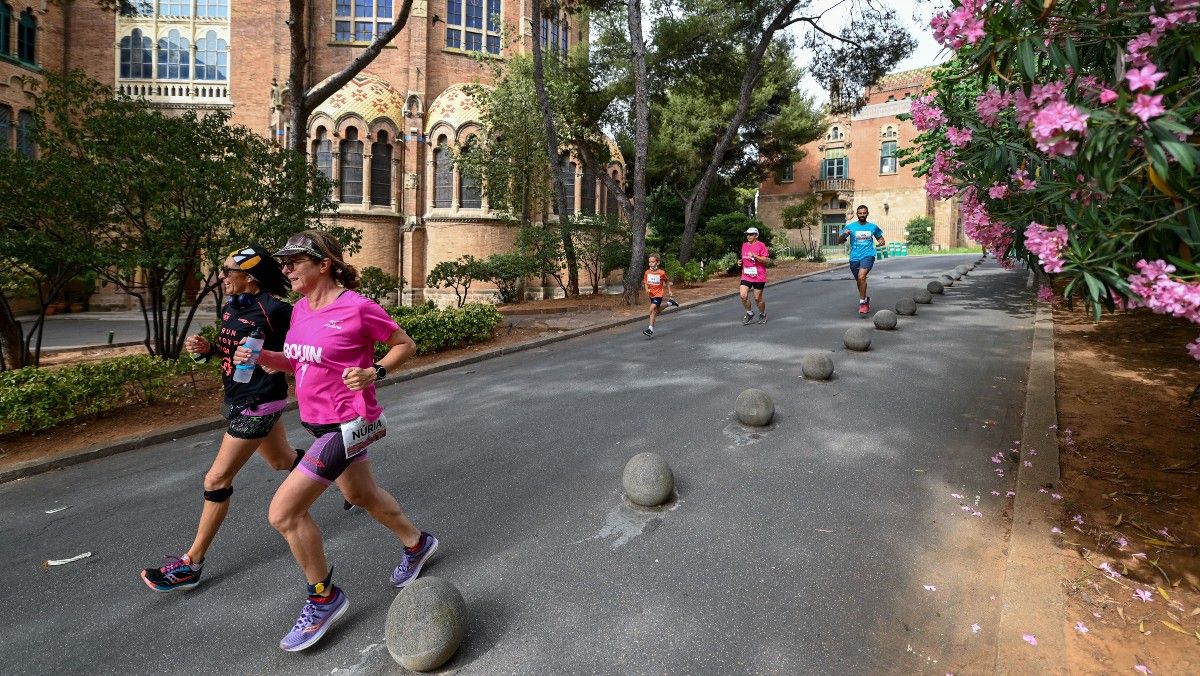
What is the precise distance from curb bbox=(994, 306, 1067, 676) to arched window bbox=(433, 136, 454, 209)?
24.9m

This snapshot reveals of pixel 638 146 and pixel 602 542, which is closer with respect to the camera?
pixel 602 542

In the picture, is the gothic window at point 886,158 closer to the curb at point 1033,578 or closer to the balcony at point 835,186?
the balcony at point 835,186

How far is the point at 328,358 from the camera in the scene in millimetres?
2896

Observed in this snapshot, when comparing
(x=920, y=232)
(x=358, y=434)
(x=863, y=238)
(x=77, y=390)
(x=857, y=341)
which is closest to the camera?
(x=358, y=434)

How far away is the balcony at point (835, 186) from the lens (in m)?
51.3

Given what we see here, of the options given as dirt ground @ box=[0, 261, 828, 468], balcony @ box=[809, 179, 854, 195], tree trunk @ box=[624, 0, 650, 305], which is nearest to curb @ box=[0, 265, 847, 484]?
dirt ground @ box=[0, 261, 828, 468]

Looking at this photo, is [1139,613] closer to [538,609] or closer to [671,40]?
[538,609]

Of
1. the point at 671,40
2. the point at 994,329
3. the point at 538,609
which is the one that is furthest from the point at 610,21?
the point at 538,609

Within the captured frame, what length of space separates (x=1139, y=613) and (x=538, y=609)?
2.94m

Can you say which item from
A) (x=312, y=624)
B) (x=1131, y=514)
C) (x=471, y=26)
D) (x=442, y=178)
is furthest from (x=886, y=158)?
(x=312, y=624)

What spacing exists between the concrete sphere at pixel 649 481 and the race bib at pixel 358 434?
1843 mm

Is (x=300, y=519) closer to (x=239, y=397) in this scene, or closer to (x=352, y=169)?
(x=239, y=397)

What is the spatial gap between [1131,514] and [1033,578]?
1282 millimetres

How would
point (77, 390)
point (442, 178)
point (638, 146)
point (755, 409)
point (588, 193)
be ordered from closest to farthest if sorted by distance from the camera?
point (755, 409) → point (77, 390) → point (638, 146) → point (442, 178) → point (588, 193)
